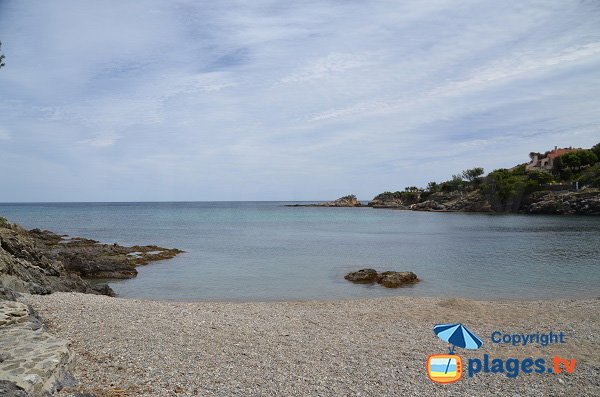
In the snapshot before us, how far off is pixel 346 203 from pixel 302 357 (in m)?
187

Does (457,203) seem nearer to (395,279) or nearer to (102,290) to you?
(395,279)

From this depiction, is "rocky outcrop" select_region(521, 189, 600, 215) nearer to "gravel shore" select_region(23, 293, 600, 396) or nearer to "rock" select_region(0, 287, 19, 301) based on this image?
"gravel shore" select_region(23, 293, 600, 396)

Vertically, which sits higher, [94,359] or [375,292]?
[94,359]

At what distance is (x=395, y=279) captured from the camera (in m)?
22.0

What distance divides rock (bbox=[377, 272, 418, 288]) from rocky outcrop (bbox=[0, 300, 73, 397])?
16.8 m

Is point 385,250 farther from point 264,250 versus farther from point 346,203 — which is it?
point 346,203

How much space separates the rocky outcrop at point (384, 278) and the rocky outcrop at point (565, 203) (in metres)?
82.4

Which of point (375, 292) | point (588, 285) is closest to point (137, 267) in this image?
point (375, 292)

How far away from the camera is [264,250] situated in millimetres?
36938

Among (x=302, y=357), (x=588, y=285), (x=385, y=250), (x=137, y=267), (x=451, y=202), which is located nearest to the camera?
(x=302, y=357)

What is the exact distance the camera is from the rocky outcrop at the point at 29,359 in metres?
5.93

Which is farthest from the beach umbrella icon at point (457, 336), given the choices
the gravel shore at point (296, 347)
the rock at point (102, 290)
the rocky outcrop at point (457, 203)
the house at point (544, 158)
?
the house at point (544, 158)

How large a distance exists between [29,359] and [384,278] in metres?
18.2

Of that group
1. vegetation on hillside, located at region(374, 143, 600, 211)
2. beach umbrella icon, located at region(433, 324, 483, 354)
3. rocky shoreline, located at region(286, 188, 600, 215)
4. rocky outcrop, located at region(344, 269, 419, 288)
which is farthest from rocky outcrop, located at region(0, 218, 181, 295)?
vegetation on hillside, located at region(374, 143, 600, 211)
